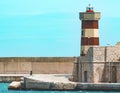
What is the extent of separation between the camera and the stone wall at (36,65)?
87875mm

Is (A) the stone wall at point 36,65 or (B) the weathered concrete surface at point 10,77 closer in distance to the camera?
(B) the weathered concrete surface at point 10,77

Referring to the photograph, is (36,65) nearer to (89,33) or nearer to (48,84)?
(89,33)

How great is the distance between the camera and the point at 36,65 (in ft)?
291

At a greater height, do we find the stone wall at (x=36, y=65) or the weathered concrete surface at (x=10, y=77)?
the stone wall at (x=36, y=65)

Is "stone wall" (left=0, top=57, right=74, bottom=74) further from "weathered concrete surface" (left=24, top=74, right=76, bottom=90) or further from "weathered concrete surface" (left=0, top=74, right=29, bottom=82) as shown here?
"weathered concrete surface" (left=24, top=74, right=76, bottom=90)

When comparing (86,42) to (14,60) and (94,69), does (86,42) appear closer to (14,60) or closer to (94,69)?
(94,69)

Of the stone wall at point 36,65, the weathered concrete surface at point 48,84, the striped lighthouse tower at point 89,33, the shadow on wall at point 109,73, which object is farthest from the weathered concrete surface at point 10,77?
the shadow on wall at point 109,73

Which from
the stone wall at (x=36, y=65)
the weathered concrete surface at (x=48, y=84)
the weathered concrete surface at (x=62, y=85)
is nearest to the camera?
the weathered concrete surface at (x=62, y=85)

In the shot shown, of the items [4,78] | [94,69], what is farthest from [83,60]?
[4,78]

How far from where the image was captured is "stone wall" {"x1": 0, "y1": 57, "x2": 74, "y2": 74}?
87875 mm

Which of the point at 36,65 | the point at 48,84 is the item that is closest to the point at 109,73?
the point at 48,84

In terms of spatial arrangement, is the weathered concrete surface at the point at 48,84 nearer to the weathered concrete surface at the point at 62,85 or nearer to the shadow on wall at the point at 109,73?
the weathered concrete surface at the point at 62,85

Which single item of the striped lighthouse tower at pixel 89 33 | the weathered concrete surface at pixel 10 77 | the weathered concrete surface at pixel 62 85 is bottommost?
the weathered concrete surface at pixel 62 85

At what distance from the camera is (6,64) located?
291ft
